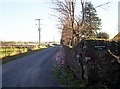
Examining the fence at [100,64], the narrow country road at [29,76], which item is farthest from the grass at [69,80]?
the fence at [100,64]

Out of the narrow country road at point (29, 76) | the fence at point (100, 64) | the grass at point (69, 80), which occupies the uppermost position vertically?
the fence at point (100, 64)

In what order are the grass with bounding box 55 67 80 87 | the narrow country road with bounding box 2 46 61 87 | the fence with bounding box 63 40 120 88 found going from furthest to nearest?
the narrow country road with bounding box 2 46 61 87, the grass with bounding box 55 67 80 87, the fence with bounding box 63 40 120 88

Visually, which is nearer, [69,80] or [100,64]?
[100,64]

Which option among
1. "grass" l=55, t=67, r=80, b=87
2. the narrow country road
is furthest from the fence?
the narrow country road

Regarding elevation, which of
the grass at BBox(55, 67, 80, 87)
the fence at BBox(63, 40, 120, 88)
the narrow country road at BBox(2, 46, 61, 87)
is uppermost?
the fence at BBox(63, 40, 120, 88)

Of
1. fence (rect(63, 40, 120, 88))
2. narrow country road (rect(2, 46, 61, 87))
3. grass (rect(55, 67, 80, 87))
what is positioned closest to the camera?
fence (rect(63, 40, 120, 88))

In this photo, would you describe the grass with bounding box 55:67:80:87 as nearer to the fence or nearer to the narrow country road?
the narrow country road

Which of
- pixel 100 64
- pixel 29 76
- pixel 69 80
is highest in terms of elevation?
pixel 100 64

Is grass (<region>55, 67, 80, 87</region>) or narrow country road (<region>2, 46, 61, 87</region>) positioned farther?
narrow country road (<region>2, 46, 61, 87</region>)

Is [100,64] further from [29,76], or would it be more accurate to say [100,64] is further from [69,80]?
[29,76]

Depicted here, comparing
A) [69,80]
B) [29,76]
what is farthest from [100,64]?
[29,76]

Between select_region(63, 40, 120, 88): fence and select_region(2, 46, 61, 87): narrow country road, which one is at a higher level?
select_region(63, 40, 120, 88): fence

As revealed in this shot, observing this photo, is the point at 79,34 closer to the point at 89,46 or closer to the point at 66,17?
the point at 66,17

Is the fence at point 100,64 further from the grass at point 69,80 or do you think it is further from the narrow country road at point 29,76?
the narrow country road at point 29,76
